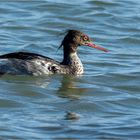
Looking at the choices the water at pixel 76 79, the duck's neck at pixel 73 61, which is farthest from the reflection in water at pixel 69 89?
the duck's neck at pixel 73 61

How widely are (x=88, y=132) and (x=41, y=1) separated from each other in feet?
35.8

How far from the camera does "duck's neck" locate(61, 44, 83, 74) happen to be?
16141 millimetres

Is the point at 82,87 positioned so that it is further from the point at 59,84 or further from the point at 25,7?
the point at 25,7

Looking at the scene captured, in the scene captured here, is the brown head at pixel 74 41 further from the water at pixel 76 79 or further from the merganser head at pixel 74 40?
the water at pixel 76 79

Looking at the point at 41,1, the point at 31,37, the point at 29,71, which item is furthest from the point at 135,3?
the point at 29,71

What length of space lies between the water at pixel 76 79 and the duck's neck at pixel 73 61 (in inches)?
7.8

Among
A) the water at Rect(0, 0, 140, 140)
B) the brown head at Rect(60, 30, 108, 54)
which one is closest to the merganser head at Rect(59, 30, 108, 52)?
the brown head at Rect(60, 30, 108, 54)

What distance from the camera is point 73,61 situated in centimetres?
1634

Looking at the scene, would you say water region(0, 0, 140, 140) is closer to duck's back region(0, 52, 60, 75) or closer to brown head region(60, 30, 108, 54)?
duck's back region(0, 52, 60, 75)

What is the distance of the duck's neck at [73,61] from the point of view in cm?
1614

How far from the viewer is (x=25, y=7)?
22.0m

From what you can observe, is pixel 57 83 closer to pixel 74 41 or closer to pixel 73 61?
pixel 73 61

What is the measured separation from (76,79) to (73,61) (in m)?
0.57

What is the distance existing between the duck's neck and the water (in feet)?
0.65
